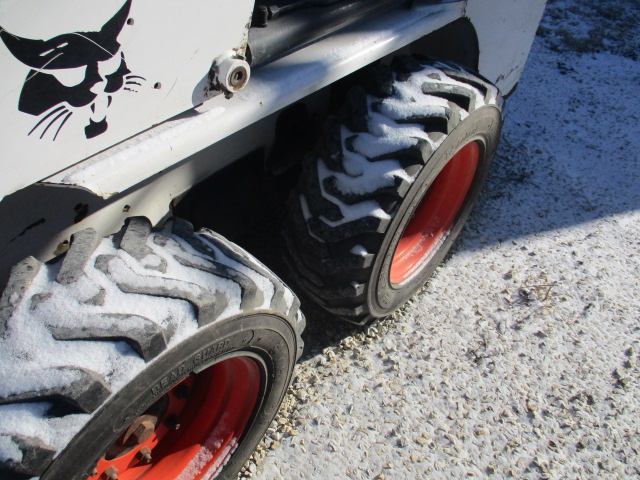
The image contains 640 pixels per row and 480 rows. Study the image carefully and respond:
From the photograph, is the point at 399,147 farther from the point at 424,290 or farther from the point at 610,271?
the point at 610,271

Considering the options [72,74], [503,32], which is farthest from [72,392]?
[503,32]

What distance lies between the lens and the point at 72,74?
2.80 ft

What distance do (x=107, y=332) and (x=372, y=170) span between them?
0.75 metres

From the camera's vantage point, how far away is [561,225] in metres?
2.41

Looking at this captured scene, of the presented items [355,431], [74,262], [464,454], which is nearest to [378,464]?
[355,431]

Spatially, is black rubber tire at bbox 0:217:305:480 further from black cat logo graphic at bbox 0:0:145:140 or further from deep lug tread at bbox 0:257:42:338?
black cat logo graphic at bbox 0:0:145:140

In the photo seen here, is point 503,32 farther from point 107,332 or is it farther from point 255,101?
point 107,332

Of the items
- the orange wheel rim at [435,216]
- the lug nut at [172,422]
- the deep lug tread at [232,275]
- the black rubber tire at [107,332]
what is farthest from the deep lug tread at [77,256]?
the orange wheel rim at [435,216]

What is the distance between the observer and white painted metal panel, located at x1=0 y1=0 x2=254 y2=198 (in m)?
0.79

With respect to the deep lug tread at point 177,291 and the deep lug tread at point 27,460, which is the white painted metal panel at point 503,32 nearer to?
the deep lug tread at point 177,291

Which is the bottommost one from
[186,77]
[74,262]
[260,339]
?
[260,339]

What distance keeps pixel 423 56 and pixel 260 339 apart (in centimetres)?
97

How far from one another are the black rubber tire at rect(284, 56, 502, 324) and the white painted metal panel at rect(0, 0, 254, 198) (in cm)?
49

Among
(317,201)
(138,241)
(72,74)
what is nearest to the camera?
(72,74)
